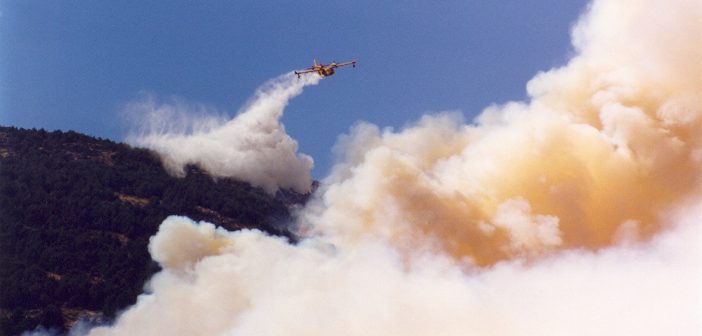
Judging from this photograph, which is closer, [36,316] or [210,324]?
[210,324]

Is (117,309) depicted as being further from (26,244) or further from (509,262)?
(509,262)

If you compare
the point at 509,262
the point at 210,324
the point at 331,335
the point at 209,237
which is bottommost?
the point at 331,335

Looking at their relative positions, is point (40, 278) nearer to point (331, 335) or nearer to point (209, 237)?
point (209, 237)

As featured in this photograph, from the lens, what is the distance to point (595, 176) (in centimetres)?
15938


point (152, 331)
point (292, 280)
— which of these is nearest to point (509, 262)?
point (292, 280)

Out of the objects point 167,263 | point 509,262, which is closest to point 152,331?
point 167,263

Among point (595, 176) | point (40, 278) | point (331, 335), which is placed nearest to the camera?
point (331, 335)

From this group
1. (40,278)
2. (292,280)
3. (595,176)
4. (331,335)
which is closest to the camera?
(331,335)

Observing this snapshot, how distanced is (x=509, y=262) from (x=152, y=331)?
2137 inches

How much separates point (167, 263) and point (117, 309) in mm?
15497

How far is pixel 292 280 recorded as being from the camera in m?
146

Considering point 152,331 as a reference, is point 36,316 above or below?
above

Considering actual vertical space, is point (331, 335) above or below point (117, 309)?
below

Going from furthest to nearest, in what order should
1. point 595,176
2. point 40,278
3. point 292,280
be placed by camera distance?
point 40,278
point 595,176
point 292,280
